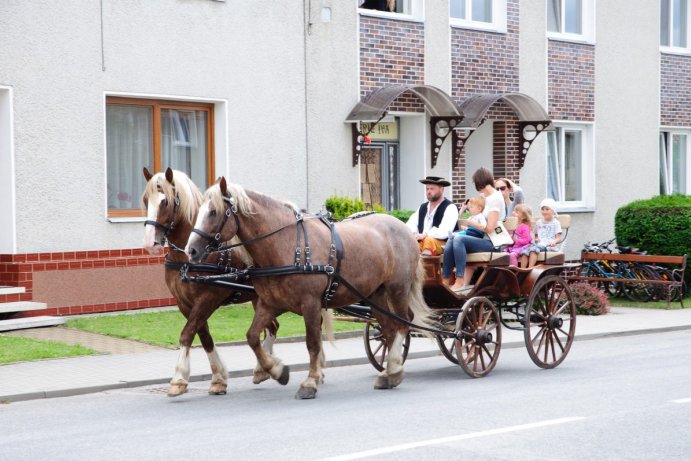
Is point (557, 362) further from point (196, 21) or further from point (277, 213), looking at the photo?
point (196, 21)

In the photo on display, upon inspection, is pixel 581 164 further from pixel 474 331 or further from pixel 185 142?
pixel 474 331

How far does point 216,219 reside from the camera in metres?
9.59

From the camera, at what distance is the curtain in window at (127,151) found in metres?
16.2

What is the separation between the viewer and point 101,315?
50.8ft

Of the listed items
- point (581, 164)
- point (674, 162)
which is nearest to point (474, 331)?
point (581, 164)

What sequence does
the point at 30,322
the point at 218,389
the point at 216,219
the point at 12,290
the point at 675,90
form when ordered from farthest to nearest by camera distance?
1. the point at 675,90
2. the point at 12,290
3. the point at 30,322
4. the point at 218,389
5. the point at 216,219

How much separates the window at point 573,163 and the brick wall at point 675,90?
2.65 metres

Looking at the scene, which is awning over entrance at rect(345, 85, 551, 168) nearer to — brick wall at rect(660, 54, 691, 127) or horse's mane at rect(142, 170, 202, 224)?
brick wall at rect(660, 54, 691, 127)

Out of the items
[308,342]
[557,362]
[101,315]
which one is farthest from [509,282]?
[101,315]

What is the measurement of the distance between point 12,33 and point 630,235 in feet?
39.1

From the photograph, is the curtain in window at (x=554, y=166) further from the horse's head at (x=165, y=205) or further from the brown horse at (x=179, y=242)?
the horse's head at (x=165, y=205)

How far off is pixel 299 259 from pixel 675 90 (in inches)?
710

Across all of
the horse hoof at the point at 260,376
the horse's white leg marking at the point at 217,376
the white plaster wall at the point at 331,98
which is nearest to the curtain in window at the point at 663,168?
A: the white plaster wall at the point at 331,98

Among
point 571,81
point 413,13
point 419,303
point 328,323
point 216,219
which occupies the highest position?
point 413,13
